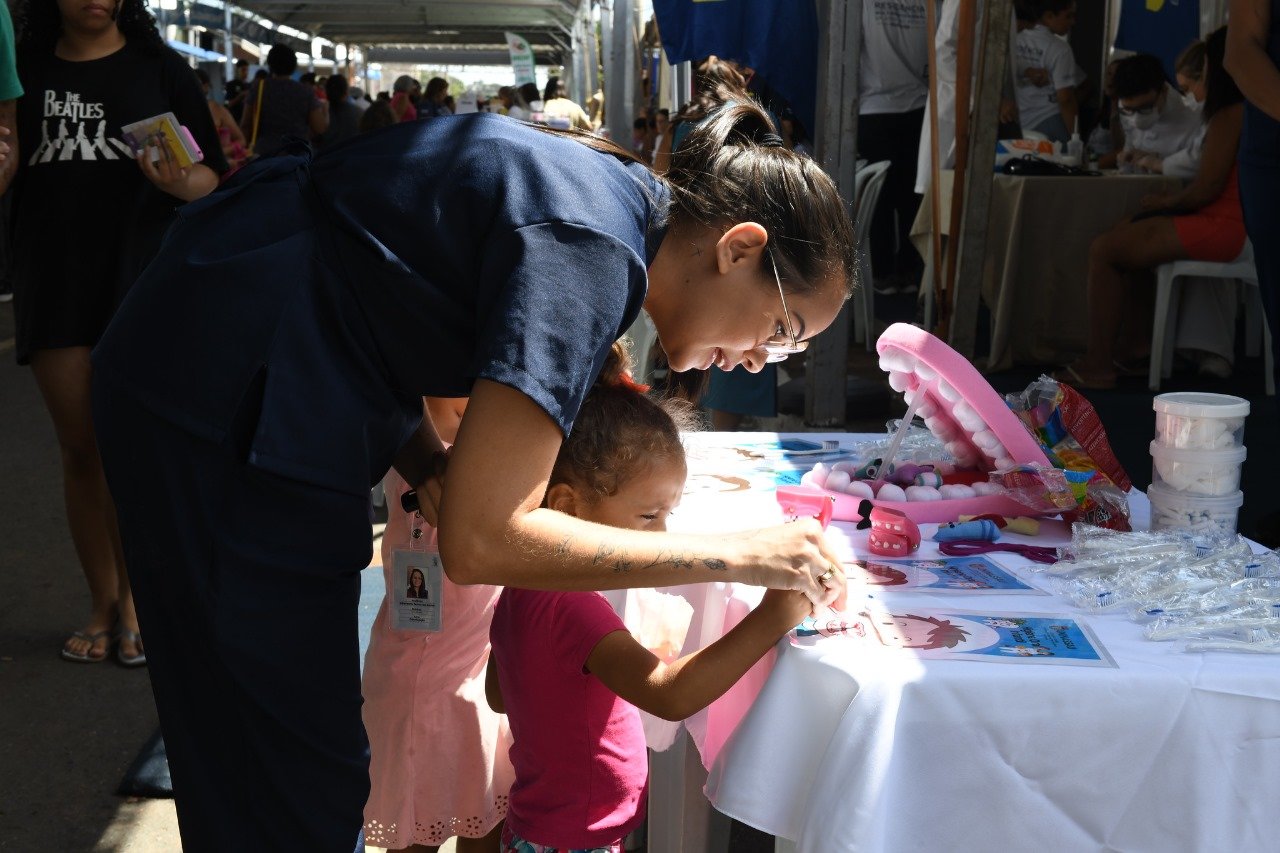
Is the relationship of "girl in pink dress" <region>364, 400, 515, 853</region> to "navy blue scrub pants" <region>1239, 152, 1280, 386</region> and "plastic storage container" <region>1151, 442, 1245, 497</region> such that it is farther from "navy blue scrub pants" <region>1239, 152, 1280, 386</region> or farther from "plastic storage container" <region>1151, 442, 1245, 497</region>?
"navy blue scrub pants" <region>1239, 152, 1280, 386</region>

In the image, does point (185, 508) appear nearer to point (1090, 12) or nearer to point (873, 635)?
point (873, 635)

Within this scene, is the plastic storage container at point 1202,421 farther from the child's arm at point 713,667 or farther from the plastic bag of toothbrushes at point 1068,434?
the child's arm at point 713,667

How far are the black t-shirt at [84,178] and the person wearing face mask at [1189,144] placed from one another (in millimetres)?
4229

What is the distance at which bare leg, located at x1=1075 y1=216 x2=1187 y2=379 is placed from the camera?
5.38 m

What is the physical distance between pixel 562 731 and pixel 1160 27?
25.7ft

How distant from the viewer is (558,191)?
4.01ft

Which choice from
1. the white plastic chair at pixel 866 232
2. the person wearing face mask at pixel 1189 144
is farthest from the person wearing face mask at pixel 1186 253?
the white plastic chair at pixel 866 232

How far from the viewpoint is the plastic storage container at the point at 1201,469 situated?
71.6 inches

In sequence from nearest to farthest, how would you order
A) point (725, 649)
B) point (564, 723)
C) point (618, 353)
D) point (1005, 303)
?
point (725, 649)
point (564, 723)
point (618, 353)
point (1005, 303)

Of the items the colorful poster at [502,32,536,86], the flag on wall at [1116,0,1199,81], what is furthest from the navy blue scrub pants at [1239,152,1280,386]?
the colorful poster at [502,32,536,86]

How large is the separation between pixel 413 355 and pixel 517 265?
0.21 meters

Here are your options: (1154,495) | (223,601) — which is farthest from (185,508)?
(1154,495)

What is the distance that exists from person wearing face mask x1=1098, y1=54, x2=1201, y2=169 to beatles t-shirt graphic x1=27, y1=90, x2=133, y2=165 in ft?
15.8

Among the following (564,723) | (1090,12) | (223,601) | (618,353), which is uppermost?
(1090,12)
